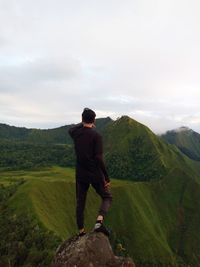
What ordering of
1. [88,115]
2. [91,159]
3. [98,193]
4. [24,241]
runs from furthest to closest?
1. [24,241]
2. [98,193]
3. [88,115]
4. [91,159]

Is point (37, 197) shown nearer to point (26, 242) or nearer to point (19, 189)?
point (19, 189)

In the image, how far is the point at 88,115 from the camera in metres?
19.6

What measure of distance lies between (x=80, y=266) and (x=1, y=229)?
149640mm

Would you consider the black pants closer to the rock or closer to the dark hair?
the rock

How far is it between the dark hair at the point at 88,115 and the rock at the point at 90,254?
5321mm

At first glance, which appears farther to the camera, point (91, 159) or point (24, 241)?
point (24, 241)

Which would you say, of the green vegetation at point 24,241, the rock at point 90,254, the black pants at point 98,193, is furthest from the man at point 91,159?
the green vegetation at point 24,241

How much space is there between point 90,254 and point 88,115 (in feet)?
21.0

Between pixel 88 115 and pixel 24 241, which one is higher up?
pixel 88 115

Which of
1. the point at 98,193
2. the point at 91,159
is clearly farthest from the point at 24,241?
the point at 91,159

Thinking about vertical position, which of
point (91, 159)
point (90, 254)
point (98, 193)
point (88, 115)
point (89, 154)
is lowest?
point (90, 254)

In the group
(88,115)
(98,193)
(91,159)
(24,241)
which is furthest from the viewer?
(24,241)

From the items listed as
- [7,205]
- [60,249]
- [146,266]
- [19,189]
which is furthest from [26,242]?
[60,249]

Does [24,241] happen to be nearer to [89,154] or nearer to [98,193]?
[98,193]
